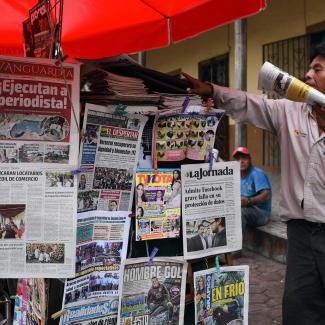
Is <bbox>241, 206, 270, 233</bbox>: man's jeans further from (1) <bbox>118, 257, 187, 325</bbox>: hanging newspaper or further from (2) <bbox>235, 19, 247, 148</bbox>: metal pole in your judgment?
(1) <bbox>118, 257, 187, 325</bbox>: hanging newspaper

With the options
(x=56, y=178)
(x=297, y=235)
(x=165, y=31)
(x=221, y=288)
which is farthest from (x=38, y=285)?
(x=165, y=31)

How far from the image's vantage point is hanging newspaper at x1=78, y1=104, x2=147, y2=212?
1.87 m

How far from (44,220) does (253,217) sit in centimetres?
366

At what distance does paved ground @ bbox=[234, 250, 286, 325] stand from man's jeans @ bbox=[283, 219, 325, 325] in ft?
4.12

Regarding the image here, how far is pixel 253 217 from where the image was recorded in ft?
16.9

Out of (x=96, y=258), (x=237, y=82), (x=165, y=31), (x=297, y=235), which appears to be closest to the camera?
(x=96, y=258)

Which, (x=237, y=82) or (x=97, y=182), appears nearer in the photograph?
(x=97, y=182)

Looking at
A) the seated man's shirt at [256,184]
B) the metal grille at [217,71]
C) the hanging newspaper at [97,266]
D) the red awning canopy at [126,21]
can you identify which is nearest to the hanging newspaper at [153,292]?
the hanging newspaper at [97,266]

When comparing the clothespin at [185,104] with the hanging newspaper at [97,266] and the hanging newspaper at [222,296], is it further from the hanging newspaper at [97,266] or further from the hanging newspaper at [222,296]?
the hanging newspaper at [222,296]

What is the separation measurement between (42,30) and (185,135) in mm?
799

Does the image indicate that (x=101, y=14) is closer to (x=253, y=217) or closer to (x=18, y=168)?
(x=18, y=168)

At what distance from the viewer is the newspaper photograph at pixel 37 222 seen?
5.91 ft

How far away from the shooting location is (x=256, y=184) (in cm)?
514

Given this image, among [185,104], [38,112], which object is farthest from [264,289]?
[38,112]
